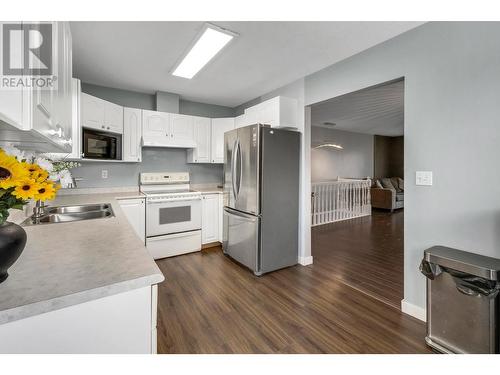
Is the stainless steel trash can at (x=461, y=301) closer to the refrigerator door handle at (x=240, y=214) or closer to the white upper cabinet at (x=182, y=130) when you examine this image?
the refrigerator door handle at (x=240, y=214)

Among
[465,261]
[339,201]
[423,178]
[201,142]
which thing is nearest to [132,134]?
[201,142]

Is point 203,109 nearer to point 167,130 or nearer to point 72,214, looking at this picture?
point 167,130

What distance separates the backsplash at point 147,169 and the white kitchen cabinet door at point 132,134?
0.34 metres

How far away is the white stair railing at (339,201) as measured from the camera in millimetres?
5805

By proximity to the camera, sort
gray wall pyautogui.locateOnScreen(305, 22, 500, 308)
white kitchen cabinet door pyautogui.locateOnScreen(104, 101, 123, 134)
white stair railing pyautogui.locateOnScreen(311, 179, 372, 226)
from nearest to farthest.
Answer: gray wall pyautogui.locateOnScreen(305, 22, 500, 308)
white kitchen cabinet door pyautogui.locateOnScreen(104, 101, 123, 134)
white stair railing pyautogui.locateOnScreen(311, 179, 372, 226)

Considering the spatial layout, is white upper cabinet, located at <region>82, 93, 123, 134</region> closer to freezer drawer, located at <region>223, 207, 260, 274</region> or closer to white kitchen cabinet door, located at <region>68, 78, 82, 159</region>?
white kitchen cabinet door, located at <region>68, 78, 82, 159</region>

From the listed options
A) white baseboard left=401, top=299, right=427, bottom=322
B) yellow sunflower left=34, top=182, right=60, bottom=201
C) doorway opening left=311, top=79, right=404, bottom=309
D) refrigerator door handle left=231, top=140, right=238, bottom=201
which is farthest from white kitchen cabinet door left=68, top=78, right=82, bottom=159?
white baseboard left=401, top=299, right=427, bottom=322

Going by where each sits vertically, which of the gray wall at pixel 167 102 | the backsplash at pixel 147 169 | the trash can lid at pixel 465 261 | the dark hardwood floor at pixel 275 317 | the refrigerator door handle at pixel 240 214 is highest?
the gray wall at pixel 167 102

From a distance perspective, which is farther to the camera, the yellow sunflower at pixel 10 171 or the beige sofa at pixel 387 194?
the beige sofa at pixel 387 194

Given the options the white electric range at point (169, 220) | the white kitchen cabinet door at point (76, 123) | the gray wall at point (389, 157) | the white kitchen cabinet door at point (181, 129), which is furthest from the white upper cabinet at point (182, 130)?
the gray wall at point (389, 157)

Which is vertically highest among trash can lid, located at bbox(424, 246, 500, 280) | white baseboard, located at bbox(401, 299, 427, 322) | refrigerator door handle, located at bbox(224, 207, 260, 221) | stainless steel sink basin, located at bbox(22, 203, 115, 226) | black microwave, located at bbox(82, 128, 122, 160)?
black microwave, located at bbox(82, 128, 122, 160)

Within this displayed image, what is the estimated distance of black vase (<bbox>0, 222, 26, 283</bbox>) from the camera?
30.6 inches

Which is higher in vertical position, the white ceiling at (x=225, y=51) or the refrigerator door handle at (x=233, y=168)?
the white ceiling at (x=225, y=51)

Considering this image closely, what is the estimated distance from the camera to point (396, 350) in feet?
5.57
